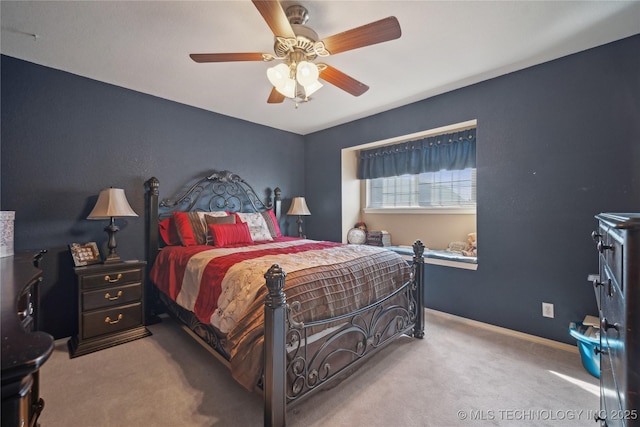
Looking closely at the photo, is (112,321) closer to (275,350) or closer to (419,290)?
(275,350)

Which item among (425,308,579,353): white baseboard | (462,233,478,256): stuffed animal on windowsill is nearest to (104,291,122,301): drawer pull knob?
(425,308,579,353): white baseboard

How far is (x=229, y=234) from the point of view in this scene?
3.02 m

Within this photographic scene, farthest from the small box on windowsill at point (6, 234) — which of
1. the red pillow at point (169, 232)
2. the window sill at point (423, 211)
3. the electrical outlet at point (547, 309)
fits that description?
the electrical outlet at point (547, 309)

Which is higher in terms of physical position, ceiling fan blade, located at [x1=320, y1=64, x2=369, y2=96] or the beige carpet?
ceiling fan blade, located at [x1=320, y1=64, x2=369, y2=96]

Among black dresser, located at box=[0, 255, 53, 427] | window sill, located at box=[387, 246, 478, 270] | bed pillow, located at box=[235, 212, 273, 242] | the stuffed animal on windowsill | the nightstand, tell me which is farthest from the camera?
bed pillow, located at box=[235, 212, 273, 242]

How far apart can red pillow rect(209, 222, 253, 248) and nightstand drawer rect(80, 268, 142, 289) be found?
75 centimetres

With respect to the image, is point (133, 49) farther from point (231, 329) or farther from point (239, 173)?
point (231, 329)

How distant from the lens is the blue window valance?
10.7ft

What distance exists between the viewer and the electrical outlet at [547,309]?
243cm

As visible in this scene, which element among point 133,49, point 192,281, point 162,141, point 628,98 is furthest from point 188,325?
point 628,98

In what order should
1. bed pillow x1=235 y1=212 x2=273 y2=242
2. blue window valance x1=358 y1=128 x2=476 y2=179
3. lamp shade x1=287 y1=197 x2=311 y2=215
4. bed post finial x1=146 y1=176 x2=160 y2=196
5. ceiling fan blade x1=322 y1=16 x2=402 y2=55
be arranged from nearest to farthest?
ceiling fan blade x1=322 y1=16 x2=402 y2=55 → bed post finial x1=146 y1=176 x2=160 y2=196 → blue window valance x1=358 y1=128 x2=476 y2=179 → bed pillow x1=235 y1=212 x2=273 y2=242 → lamp shade x1=287 y1=197 x2=311 y2=215

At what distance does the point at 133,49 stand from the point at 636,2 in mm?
3571

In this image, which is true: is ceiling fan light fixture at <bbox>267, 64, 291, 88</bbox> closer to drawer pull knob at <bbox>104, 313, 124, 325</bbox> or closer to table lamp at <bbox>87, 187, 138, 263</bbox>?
table lamp at <bbox>87, 187, 138, 263</bbox>

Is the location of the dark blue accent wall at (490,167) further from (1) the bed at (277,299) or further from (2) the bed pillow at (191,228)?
(1) the bed at (277,299)
